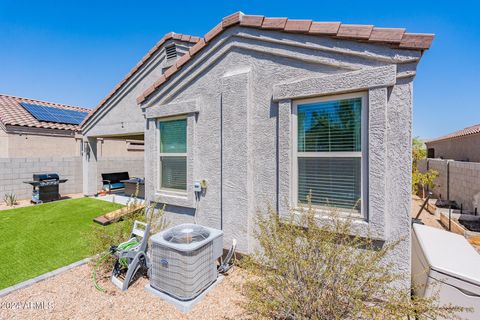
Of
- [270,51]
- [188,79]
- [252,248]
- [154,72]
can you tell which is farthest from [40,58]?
[252,248]

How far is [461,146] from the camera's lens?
61.4 ft

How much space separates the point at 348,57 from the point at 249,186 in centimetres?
341

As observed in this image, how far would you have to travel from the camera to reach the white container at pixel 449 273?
3.03m

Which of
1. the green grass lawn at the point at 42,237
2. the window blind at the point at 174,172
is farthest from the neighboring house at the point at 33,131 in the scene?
the window blind at the point at 174,172

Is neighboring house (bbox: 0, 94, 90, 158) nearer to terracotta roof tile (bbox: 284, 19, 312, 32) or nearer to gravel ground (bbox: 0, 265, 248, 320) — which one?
gravel ground (bbox: 0, 265, 248, 320)

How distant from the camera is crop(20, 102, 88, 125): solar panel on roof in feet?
55.9

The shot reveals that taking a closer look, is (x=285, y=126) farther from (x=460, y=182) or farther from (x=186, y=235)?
(x=460, y=182)

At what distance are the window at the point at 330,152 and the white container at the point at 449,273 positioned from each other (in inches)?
51.3

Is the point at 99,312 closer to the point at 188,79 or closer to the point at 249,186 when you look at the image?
the point at 249,186

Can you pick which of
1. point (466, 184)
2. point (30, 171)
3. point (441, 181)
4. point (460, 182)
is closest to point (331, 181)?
point (466, 184)

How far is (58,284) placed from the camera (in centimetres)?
470

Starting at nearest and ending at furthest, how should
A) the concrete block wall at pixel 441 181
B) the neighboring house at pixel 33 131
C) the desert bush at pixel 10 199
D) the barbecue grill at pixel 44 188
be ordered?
1. the desert bush at pixel 10 199
2. the barbecue grill at pixel 44 188
3. the neighboring house at pixel 33 131
4. the concrete block wall at pixel 441 181

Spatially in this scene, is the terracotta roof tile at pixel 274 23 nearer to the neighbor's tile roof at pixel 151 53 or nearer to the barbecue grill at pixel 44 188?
the neighbor's tile roof at pixel 151 53

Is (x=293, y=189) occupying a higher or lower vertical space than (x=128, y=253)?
higher
